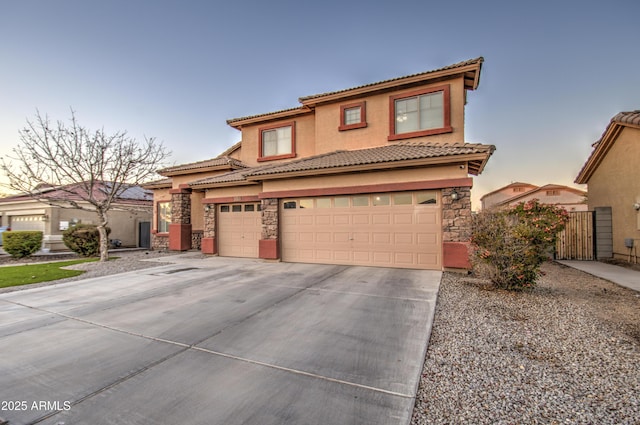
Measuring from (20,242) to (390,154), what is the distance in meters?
18.0

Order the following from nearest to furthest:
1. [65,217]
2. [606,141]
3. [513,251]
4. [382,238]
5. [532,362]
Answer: [532,362], [513,251], [382,238], [606,141], [65,217]

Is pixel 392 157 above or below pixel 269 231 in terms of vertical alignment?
above

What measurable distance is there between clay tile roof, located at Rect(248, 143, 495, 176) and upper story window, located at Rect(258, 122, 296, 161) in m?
3.04

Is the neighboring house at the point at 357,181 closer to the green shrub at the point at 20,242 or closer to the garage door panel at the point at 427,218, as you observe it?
the garage door panel at the point at 427,218

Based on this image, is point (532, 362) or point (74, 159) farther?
point (74, 159)

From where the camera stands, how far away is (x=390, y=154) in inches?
380

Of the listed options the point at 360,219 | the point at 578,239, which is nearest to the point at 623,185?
the point at 578,239

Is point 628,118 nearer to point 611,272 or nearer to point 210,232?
point 611,272

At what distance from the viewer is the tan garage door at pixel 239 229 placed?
12477mm

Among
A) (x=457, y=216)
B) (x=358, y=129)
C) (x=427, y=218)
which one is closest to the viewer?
(x=457, y=216)

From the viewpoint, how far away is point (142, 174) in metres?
12.7

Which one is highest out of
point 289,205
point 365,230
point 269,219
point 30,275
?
point 289,205

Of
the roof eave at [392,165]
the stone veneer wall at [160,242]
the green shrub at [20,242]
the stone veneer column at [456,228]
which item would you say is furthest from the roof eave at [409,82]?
the green shrub at [20,242]

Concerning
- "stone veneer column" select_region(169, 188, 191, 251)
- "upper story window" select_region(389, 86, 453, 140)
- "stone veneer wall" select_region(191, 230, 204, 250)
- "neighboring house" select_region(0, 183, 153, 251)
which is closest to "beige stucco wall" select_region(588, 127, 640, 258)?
"upper story window" select_region(389, 86, 453, 140)
